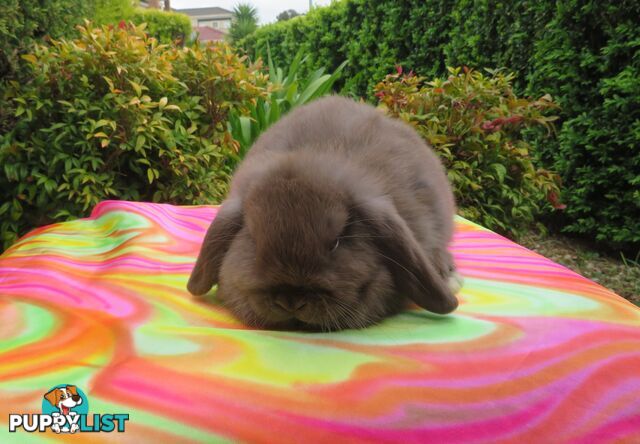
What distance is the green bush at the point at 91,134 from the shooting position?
367 cm

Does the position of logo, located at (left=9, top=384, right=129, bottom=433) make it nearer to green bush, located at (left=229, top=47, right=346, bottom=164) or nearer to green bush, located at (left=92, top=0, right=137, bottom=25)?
green bush, located at (left=229, top=47, right=346, bottom=164)

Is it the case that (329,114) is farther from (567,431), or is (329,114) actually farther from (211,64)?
(211,64)

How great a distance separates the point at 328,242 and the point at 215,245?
1.68 feet

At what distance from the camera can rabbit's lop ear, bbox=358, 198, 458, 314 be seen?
1.65 metres

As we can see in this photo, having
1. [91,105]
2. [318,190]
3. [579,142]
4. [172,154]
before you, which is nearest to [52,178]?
[91,105]

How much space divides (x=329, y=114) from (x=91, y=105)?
2.27 m

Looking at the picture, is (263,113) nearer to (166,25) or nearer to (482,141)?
(482,141)

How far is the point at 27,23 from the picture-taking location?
428cm

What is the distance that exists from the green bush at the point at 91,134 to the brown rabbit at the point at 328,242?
6.84 ft

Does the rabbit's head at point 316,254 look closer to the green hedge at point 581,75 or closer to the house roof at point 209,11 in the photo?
the green hedge at point 581,75

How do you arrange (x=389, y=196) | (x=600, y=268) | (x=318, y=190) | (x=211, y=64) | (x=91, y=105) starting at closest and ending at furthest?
(x=318, y=190) → (x=389, y=196) → (x=91, y=105) → (x=211, y=64) → (x=600, y=268)

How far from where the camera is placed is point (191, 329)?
5.42 ft

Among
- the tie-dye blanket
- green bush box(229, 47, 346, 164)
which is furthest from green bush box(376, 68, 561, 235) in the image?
the tie-dye blanket

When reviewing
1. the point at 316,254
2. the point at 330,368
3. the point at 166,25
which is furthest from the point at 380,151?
the point at 166,25
